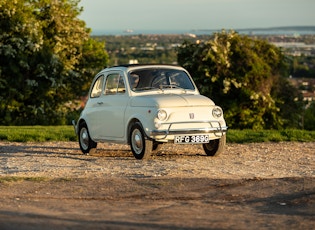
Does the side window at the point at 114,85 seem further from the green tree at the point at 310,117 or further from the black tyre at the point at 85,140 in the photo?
the green tree at the point at 310,117

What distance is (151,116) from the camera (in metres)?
14.9

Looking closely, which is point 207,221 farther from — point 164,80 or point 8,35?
point 8,35

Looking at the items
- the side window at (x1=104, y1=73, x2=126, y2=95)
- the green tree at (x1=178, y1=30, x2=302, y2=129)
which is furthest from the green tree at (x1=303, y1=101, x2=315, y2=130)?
the side window at (x1=104, y1=73, x2=126, y2=95)

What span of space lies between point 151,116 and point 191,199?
4604 mm

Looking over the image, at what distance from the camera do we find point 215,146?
630 inches

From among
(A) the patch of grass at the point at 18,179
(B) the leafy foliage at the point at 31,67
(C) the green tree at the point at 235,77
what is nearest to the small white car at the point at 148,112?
(A) the patch of grass at the point at 18,179

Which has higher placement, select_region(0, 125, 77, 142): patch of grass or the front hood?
the front hood

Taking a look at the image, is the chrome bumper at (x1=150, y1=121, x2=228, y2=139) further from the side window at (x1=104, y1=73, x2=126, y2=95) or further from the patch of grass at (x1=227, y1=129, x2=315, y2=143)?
the patch of grass at (x1=227, y1=129, x2=315, y2=143)

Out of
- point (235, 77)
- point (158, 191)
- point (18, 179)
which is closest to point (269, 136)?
point (18, 179)

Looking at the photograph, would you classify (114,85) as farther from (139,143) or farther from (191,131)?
(191,131)

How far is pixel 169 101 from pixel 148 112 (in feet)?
1.35

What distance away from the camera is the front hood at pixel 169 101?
15.0 meters

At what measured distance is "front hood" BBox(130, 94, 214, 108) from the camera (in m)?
15.0

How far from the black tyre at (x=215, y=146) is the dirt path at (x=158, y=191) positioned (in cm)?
18
